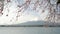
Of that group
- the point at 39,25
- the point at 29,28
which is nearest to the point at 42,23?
the point at 39,25

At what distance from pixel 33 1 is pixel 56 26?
1.24 ft

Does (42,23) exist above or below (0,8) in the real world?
below

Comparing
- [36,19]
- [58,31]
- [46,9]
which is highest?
[46,9]

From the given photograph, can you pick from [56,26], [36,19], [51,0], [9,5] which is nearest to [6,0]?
[9,5]

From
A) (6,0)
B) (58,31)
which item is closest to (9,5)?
(6,0)

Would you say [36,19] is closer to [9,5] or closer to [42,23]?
[42,23]

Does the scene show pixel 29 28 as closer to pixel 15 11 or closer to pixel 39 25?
pixel 39 25

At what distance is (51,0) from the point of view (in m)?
1.74

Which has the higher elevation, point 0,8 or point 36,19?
point 0,8

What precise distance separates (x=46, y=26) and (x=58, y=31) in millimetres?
147

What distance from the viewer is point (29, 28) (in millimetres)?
1741

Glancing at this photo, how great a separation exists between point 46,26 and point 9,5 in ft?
1.56

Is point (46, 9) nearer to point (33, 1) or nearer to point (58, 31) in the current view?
point (33, 1)

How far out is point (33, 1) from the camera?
174 centimetres
